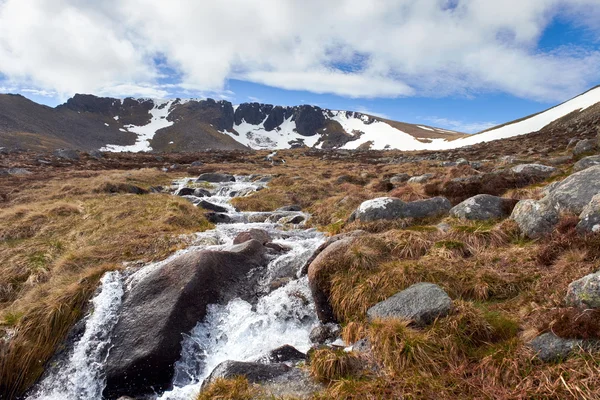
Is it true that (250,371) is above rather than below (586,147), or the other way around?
below

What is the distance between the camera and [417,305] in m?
6.44

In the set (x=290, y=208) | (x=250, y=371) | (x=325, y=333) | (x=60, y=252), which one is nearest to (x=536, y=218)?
(x=325, y=333)

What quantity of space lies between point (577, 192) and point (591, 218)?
1593 mm

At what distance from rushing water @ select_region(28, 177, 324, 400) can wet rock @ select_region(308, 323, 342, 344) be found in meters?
0.32

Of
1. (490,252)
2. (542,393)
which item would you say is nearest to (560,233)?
(490,252)

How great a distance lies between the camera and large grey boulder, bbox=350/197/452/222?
12876 mm

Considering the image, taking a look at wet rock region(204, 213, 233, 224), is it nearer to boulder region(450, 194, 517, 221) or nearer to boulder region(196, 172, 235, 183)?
boulder region(450, 194, 517, 221)

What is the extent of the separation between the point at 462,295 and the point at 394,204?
630 cm

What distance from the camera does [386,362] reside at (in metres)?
5.41

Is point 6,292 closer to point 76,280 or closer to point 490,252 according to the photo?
point 76,280

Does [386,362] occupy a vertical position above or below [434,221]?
below

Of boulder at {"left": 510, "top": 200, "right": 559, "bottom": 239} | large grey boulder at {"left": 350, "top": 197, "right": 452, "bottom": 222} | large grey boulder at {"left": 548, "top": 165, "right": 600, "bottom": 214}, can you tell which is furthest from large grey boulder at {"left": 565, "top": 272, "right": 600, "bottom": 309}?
large grey boulder at {"left": 350, "top": 197, "right": 452, "bottom": 222}

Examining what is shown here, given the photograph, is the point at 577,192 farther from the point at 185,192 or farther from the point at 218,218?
the point at 185,192

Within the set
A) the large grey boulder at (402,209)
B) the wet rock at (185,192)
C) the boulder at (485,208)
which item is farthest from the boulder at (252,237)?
the wet rock at (185,192)
